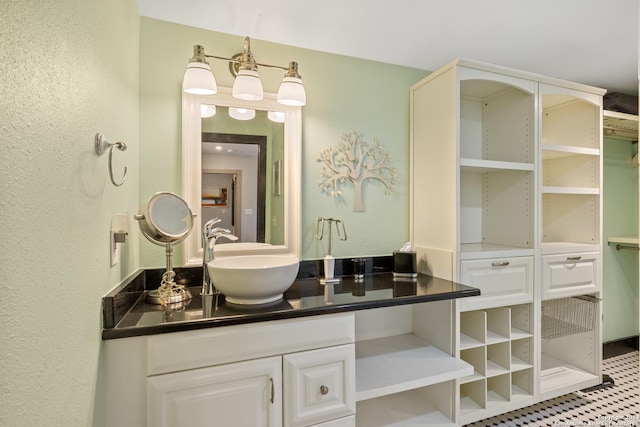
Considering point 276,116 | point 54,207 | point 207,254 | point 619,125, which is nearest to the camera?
point 54,207

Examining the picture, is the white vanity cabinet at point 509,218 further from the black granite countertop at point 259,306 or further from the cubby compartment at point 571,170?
the black granite countertop at point 259,306

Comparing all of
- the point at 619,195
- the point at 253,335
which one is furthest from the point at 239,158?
the point at 619,195

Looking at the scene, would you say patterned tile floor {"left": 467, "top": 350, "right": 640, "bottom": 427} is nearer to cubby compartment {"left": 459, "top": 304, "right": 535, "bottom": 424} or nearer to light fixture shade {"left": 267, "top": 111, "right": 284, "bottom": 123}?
cubby compartment {"left": 459, "top": 304, "right": 535, "bottom": 424}

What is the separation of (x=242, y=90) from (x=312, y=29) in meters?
0.54

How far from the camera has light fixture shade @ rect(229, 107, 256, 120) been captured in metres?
1.77

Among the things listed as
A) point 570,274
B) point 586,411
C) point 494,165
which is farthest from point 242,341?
point 586,411

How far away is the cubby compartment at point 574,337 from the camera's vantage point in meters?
2.24

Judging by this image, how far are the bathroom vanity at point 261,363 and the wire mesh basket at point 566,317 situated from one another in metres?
1.10

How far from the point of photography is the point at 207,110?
1715 mm

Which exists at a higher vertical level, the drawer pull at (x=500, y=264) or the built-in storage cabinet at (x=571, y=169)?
the built-in storage cabinet at (x=571, y=169)

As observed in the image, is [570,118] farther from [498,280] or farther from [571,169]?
[498,280]

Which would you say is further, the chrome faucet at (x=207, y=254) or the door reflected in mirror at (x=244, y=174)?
the door reflected in mirror at (x=244, y=174)

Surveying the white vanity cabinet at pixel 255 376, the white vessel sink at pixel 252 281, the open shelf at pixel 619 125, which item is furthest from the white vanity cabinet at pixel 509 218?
the white vessel sink at pixel 252 281

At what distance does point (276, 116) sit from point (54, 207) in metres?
1.29
